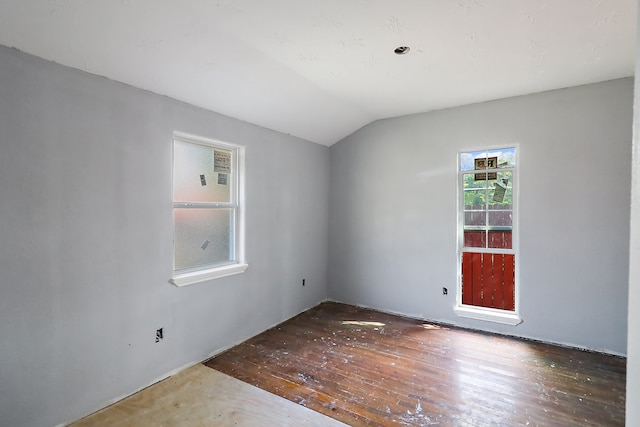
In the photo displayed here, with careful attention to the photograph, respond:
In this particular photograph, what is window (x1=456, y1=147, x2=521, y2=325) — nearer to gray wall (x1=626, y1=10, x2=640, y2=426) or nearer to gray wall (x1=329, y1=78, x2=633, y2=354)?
gray wall (x1=329, y1=78, x2=633, y2=354)

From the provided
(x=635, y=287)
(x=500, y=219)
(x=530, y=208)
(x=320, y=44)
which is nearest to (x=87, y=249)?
(x=320, y=44)

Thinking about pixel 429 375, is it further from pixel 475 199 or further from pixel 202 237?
pixel 202 237

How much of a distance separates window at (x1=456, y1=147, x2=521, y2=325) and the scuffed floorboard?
242 centimetres

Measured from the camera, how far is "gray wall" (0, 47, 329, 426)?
179 centimetres

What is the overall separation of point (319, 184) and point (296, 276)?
1.33 metres

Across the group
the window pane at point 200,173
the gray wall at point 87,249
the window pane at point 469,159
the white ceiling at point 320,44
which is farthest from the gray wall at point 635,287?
the window pane at point 469,159

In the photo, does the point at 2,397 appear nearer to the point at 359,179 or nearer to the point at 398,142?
the point at 359,179

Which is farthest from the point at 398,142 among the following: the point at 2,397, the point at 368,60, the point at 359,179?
the point at 2,397

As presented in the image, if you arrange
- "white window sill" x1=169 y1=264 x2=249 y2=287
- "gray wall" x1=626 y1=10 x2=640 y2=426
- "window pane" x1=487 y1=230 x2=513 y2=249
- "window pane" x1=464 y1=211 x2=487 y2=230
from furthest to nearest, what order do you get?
"window pane" x1=464 y1=211 x2=487 y2=230, "window pane" x1=487 y1=230 x2=513 y2=249, "white window sill" x1=169 y1=264 x2=249 y2=287, "gray wall" x1=626 y1=10 x2=640 y2=426

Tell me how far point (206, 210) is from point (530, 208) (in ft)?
11.0

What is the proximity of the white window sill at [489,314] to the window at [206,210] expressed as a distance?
2.58 metres

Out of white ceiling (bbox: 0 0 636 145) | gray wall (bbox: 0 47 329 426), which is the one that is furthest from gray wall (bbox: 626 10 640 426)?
gray wall (bbox: 0 47 329 426)

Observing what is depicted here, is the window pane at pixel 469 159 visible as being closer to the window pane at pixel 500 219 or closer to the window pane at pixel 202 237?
the window pane at pixel 500 219

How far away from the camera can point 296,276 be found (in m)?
4.05
